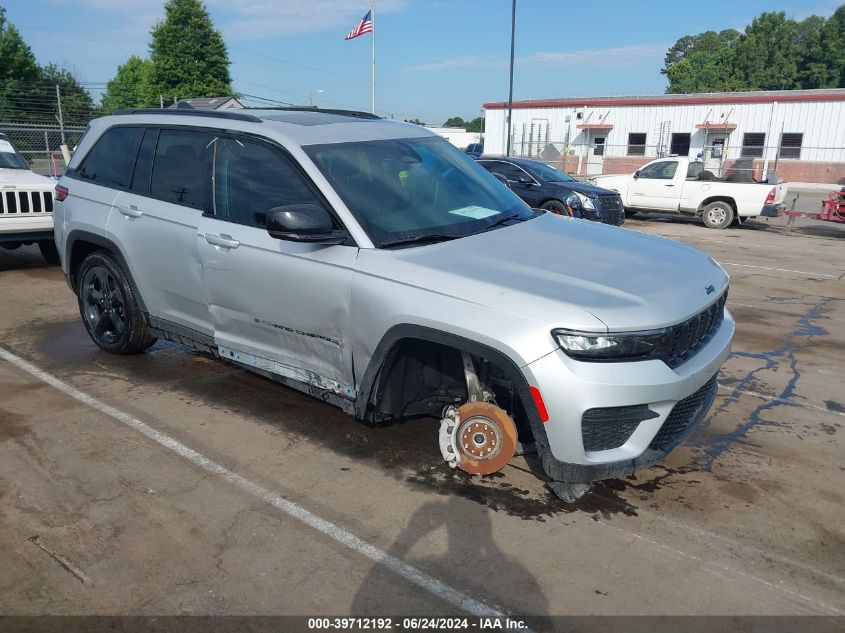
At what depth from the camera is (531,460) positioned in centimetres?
422

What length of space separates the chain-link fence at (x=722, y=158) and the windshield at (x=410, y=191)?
84.5 ft

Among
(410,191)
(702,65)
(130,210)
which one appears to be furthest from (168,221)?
(702,65)

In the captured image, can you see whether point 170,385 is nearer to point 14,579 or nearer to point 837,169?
point 14,579

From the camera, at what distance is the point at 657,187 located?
18.2 meters

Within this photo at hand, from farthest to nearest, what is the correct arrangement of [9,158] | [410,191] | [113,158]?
[9,158], [113,158], [410,191]

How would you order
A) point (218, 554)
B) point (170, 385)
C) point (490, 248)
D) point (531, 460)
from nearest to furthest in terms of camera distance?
1. point (218, 554)
2. point (490, 248)
3. point (531, 460)
4. point (170, 385)

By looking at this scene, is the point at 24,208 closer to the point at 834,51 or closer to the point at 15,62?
the point at 15,62

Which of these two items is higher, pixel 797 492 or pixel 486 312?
pixel 486 312

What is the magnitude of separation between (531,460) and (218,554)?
188cm

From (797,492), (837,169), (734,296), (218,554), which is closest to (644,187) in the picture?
(734,296)

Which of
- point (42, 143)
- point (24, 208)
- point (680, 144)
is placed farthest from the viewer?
point (680, 144)

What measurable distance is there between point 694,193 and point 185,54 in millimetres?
43270

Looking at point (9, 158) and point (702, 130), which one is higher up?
point (702, 130)

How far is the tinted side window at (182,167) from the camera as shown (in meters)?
4.71
